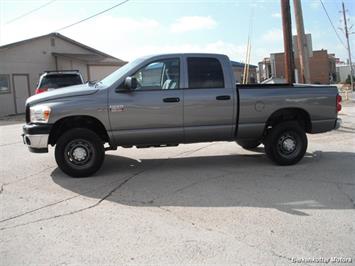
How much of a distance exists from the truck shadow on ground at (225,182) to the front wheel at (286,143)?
0.64 feet

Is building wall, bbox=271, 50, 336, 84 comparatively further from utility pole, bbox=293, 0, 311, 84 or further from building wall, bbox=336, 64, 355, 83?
utility pole, bbox=293, 0, 311, 84

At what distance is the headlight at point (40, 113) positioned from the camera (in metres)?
6.96

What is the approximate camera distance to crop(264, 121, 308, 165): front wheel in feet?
25.7

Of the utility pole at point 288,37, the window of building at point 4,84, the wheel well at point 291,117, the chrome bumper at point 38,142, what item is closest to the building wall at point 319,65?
the window of building at point 4,84

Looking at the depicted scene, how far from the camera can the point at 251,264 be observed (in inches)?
154

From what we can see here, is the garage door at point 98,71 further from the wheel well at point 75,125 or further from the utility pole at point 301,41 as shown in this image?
the wheel well at point 75,125

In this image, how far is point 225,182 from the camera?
22.2 feet

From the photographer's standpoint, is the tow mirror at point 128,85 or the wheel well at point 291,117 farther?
the wheel well at point 291,117

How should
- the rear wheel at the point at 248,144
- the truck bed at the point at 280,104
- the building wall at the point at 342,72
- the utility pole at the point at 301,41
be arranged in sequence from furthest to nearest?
1. the building wall at the point at 342,72
2. the utility pole at the point at 301,41
3. the rear wheel at the point at 248,144
4. the truck bed at the point at 280,104

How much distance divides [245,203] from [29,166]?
4.60 metres

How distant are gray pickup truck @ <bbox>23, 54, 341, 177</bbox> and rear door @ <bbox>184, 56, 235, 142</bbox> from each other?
0.02m

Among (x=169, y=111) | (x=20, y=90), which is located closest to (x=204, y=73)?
(x=169, y=111)

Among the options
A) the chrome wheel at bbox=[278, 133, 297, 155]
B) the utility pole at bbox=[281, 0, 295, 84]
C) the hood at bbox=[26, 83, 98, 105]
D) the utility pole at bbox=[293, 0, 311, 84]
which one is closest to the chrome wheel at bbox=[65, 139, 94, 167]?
the hood at bbox=[26, 83, 98, 105]

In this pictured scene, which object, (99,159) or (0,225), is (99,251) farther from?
(99,159)
